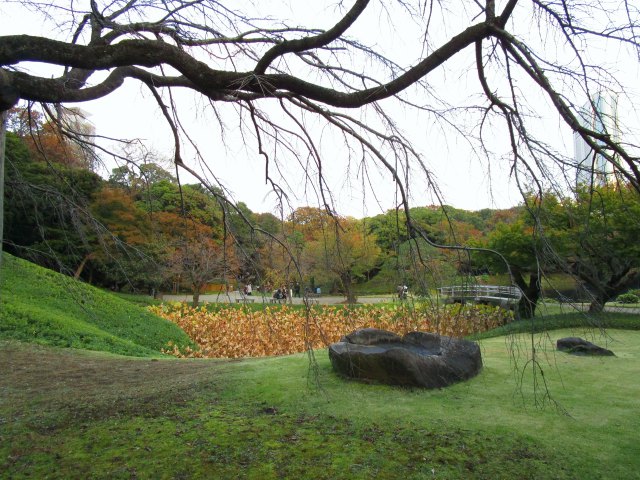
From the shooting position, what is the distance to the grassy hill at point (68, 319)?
8.41 metres

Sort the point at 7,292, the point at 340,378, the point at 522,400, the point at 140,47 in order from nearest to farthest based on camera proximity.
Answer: the point at 140,47
the point at 522,400
the point at 340,378
the point at 7,292

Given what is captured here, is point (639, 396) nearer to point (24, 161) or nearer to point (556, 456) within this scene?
point (556, 456)

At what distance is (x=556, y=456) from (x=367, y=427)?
131 cm

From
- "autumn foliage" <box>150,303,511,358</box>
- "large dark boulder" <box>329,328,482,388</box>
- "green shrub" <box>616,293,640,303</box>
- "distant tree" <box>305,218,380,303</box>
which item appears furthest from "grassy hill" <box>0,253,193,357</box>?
"green shrub" <box>616,293,640,303</box>

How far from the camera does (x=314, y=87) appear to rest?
2934 mm

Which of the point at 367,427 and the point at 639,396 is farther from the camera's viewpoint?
the point at 639,396

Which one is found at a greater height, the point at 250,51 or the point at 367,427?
the point at 250,51

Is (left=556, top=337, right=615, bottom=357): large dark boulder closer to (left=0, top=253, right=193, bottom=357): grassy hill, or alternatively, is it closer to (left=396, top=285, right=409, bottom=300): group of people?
(left=396, top=285, right=409, bottom=300): group of people

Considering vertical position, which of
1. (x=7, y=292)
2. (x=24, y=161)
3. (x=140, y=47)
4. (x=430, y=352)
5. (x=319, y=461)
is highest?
(x=24, y=161)

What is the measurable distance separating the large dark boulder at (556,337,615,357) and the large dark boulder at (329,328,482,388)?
2.15m

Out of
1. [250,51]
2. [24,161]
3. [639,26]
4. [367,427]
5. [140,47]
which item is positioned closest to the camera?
[639,26]

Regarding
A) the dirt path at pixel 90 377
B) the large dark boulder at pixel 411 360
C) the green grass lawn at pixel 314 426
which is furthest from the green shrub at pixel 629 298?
the dirt path at pixel 90 377

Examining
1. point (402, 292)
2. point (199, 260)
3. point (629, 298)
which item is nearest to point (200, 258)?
point (199, 260)

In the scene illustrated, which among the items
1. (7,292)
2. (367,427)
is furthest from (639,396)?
(7,292)
